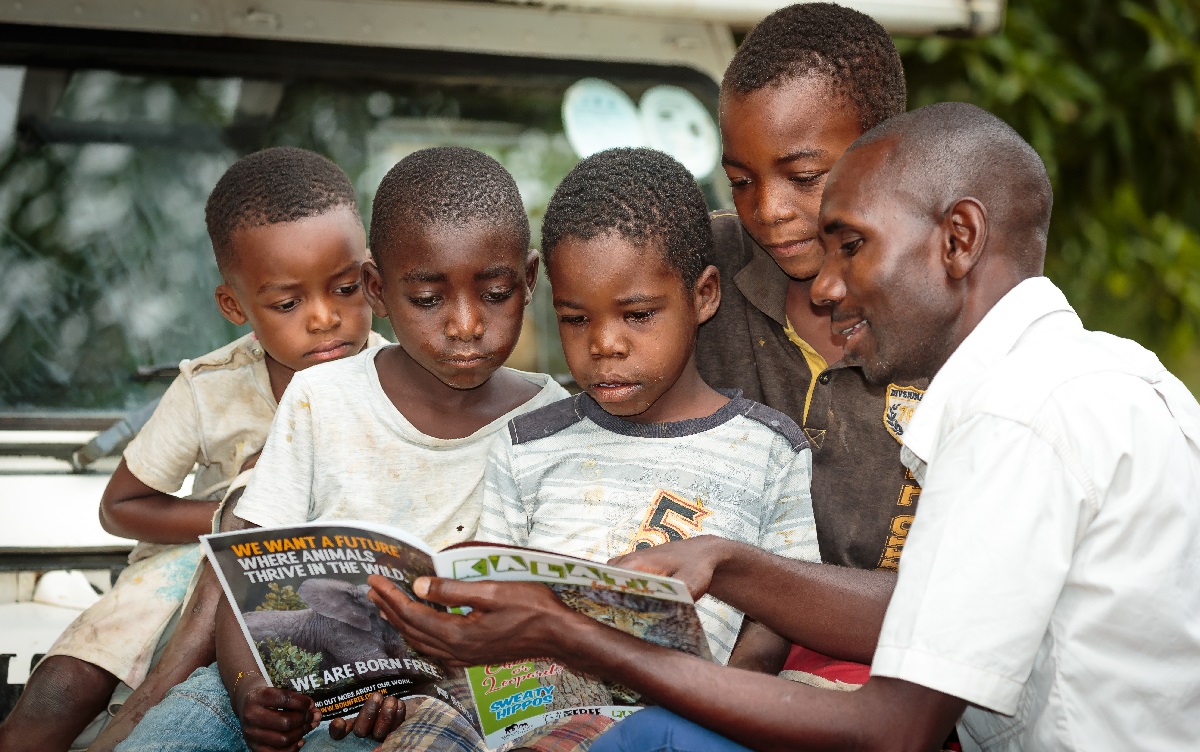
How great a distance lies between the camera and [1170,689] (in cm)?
167

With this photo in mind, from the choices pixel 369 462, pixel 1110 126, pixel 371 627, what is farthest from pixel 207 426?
pixel 1110 126

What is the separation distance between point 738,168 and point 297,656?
4.12 feet

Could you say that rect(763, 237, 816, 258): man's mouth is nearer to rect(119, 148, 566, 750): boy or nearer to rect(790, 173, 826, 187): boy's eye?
rect(790, 173, 826, 187): boy's eye

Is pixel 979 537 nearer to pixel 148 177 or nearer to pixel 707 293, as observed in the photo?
pixel 707 293

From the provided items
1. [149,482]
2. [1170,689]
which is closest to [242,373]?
[149,482]

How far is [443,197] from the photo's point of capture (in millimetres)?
2455

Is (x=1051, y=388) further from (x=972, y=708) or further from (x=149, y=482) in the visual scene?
(x=149, y=482)

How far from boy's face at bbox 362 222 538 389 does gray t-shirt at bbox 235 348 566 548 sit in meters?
0.13

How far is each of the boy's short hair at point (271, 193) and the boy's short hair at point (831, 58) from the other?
94cm

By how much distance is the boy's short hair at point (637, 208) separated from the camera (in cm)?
229

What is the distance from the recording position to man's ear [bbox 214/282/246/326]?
9.46 feet

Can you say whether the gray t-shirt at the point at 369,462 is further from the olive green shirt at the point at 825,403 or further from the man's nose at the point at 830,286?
the man's nose at the point at 830,286

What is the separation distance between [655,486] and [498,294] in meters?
0.53

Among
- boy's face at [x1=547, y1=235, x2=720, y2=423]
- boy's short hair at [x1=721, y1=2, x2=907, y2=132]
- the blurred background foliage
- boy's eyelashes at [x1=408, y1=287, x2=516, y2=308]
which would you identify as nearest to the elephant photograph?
boy's face at [x1=547, y1=235, x2=720, y2=423]
